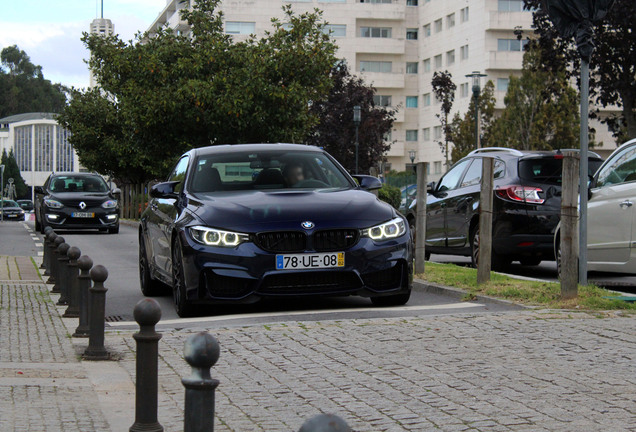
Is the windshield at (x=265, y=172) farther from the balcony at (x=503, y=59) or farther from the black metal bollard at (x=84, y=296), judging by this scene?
the balcony at (x=503, y=59)

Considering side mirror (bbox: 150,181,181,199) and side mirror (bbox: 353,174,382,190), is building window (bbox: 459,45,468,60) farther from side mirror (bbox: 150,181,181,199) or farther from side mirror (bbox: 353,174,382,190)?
side mirror (bbox: 150,181,181,199)

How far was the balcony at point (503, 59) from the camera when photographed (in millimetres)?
82188

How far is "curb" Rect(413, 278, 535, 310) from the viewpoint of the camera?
9805 mm

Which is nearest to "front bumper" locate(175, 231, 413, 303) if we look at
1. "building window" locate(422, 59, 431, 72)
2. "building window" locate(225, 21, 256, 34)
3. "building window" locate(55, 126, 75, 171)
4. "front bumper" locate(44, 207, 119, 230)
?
"front bumper" locate(44, 207, 119, 230)

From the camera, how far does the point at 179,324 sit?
8672mm

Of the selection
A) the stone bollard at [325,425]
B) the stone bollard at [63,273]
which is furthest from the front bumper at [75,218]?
the stone bollard at [325,425]

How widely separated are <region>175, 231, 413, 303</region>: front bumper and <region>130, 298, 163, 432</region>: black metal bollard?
4188 mm

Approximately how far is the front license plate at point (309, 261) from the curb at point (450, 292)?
1784mm

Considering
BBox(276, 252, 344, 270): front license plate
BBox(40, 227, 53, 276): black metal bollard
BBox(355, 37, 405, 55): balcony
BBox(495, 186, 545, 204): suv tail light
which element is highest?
BBox(355, 37, 405, 55): balcony

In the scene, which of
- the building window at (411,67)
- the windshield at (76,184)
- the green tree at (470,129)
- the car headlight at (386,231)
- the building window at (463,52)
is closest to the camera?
the car headlight at (386,231)

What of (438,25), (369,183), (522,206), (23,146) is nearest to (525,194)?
(522,206)

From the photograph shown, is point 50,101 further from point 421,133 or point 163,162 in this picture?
point 163,162

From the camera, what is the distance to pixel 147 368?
460cm

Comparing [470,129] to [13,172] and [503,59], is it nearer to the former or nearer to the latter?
[503,59]
